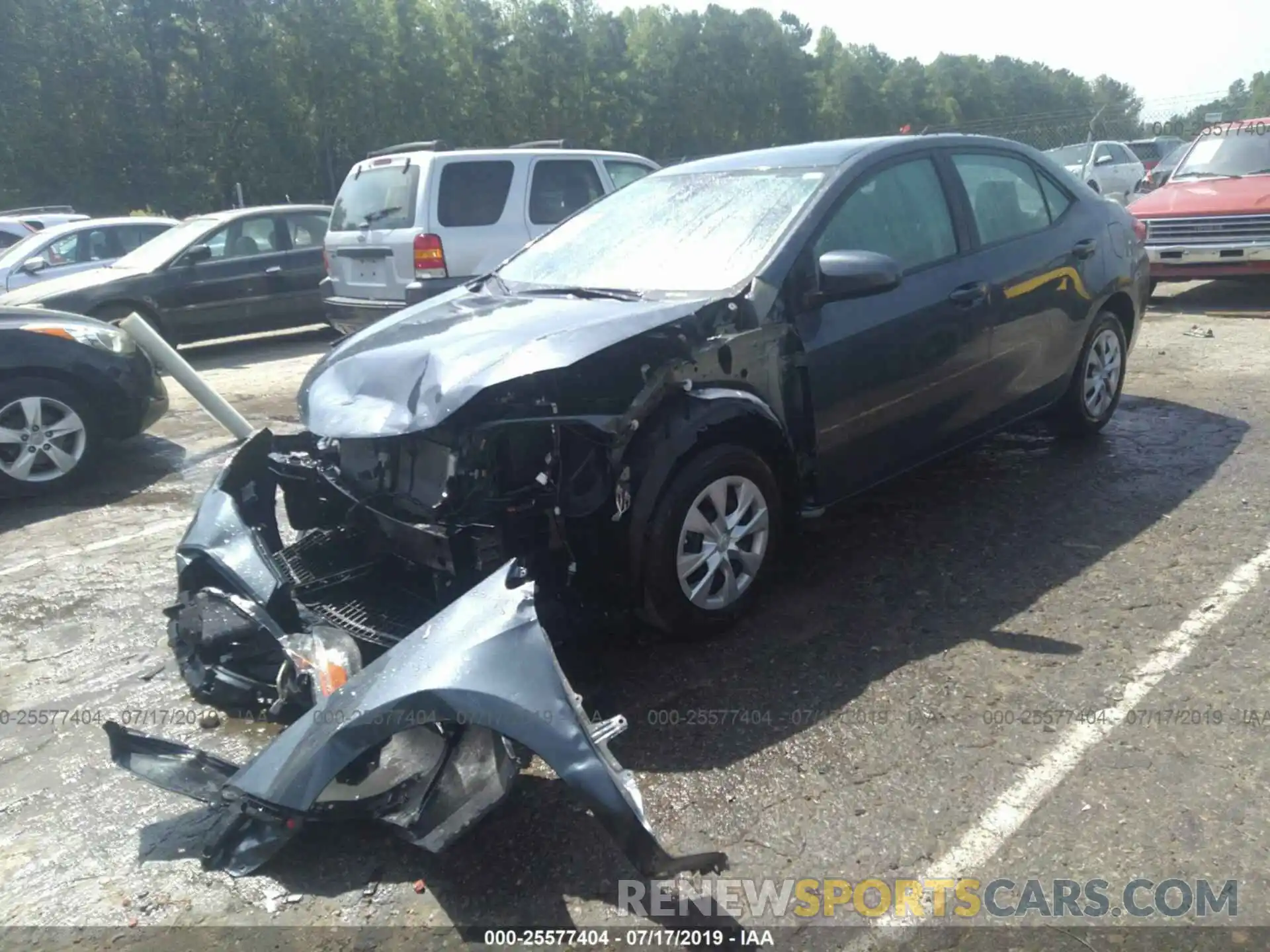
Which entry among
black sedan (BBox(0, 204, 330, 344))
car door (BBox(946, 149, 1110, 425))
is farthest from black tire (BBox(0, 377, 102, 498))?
car door (BBox(946, 149, 1110, 425))

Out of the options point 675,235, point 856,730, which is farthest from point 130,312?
point 856,730

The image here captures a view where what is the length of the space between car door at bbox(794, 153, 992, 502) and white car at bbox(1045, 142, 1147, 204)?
64.1 feet

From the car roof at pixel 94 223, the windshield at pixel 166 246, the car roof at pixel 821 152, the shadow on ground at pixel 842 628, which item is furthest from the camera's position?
the car roof at pixel 94 223

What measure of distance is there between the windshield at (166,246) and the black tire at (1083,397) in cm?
905

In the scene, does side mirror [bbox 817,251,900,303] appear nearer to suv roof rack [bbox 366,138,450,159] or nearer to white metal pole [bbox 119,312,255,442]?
white metal pole [bbox 119,312,255,442]

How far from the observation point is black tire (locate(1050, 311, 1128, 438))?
569cm

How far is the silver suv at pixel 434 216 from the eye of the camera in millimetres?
8836

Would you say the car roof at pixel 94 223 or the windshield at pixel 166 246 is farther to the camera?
the car roof at pixel 94 223

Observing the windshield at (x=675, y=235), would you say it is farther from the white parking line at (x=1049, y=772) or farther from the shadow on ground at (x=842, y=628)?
the white parking line at (x=1049, y=772)

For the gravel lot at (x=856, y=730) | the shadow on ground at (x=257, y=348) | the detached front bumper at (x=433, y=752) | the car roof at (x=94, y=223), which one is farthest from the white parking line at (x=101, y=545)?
the car roof at (x=94, y=223)

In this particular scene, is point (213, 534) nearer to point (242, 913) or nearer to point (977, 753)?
point (242, 913)

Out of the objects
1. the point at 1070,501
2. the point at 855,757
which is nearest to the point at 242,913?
the point at 855,757

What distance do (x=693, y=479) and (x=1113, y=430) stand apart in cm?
378

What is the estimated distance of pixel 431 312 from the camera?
4.44 metres
